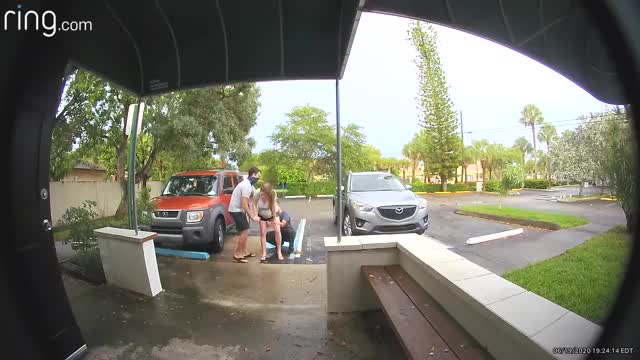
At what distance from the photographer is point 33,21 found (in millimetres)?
1788

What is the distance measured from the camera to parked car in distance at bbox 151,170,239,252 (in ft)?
20.3

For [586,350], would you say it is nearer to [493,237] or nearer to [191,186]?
[493,237]

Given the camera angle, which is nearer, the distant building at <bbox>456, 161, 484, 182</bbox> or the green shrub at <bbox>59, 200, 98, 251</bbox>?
the green shrub at <bbox>59, 200, 98, 251</bbox>

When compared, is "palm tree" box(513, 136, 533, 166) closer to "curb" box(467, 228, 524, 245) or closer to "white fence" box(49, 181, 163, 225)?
"curb" box(467, 228, 524, 245)

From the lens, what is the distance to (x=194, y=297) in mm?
3924

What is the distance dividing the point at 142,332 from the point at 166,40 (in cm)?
354

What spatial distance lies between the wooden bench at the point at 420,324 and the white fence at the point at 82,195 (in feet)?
16.5

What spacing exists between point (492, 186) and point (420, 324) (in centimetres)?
917

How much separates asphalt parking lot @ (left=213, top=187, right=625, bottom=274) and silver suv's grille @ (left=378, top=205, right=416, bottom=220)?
1.17 meters

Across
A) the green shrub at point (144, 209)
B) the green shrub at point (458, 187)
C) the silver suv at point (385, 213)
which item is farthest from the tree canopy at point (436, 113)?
the green shrub at point (144, 209)

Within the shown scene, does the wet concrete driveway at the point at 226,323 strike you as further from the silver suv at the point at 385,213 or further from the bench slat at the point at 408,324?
the silver suv at the point at 385,213

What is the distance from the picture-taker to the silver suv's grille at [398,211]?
6.41m

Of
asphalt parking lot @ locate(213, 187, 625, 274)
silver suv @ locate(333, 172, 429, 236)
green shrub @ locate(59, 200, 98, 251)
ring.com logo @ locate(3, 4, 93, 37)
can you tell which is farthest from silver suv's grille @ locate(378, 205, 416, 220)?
ring.com logo @ locate(3, 4, 93, 37)

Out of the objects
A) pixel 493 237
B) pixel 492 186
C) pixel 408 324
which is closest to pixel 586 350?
pixel 408 324
